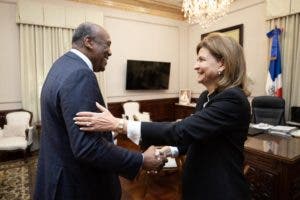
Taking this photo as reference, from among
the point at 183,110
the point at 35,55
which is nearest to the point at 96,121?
the point at 35,55

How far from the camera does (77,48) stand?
117cm

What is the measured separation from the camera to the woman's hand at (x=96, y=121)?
97 centimetres

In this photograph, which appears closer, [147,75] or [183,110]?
[147,75]

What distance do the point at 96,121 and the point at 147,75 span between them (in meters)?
5.18

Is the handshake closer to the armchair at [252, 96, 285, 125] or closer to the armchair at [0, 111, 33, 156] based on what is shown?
the armchair at [252, 96, 285, 125]

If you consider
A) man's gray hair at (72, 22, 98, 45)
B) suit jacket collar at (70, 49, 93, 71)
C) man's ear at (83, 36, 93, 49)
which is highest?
man's gray hair at (72, 22, 98, 45)

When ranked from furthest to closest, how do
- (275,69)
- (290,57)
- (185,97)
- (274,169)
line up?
(185,97) → (275,69) → (290,57) → (274,169)

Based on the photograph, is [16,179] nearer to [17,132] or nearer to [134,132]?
[17,132]

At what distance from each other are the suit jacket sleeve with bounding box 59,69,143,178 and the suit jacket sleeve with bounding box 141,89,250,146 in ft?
1.04

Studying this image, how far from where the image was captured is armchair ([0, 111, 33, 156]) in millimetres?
3762

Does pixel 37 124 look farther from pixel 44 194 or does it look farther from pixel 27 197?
pixel 44 194

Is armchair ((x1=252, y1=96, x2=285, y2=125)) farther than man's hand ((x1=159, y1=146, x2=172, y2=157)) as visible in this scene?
Yes

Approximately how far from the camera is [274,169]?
2.19 meters

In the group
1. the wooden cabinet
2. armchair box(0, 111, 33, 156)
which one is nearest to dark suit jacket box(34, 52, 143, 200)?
armchair box(0, 111, 33, 156)
